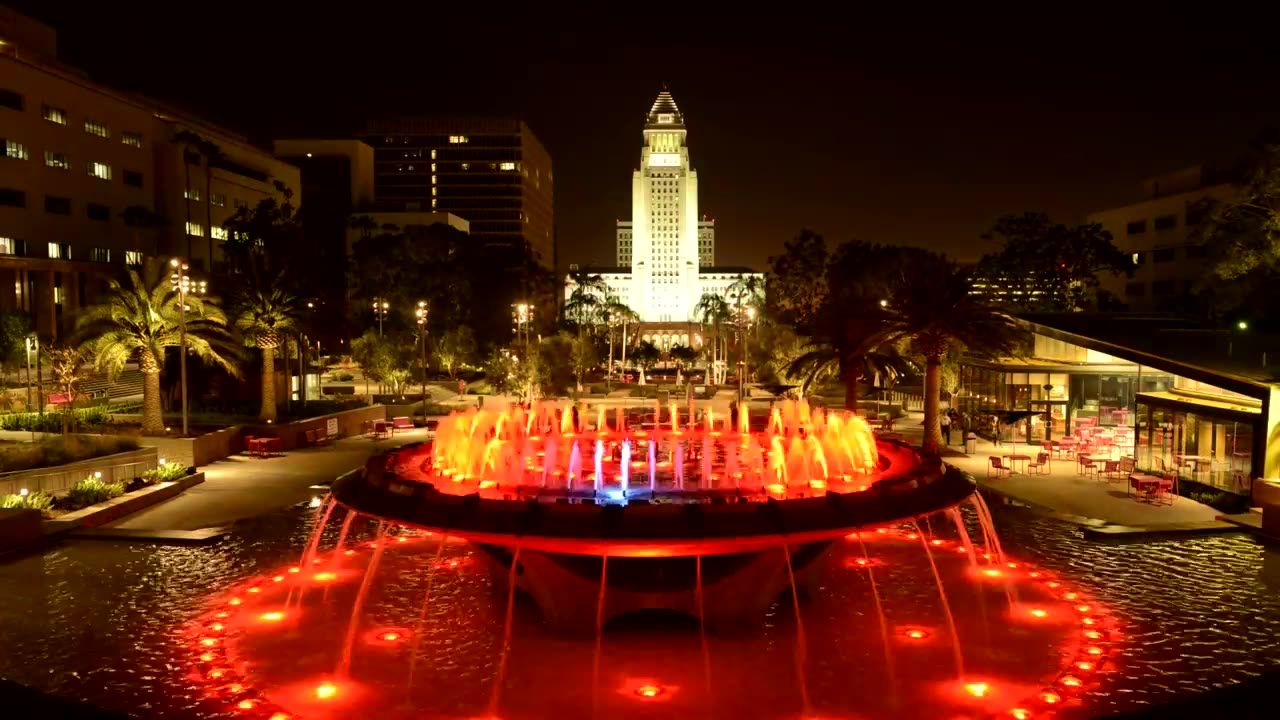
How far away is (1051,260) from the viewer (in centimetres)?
6519

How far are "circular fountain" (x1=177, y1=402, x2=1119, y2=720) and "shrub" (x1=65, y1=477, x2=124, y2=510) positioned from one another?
7748 mm

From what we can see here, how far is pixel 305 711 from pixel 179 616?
4627mm

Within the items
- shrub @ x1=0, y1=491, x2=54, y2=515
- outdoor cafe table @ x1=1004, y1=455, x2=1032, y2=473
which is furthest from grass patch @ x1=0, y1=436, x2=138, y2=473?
outdoor cafe table @ x1=1004, y1=455, x2=1032, y2=473

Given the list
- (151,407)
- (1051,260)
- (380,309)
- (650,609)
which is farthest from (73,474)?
(1051,260)

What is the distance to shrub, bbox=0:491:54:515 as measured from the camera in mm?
20219

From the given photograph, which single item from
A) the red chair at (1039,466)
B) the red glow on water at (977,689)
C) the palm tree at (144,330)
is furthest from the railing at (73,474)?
the red chair at (1039,466)

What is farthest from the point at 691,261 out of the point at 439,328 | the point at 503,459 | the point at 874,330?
the point at 503,459

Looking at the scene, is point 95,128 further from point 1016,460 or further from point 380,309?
point 1016,460

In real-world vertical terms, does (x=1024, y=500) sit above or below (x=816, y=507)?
below

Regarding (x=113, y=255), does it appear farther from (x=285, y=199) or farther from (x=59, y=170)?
(x=285, y=199)

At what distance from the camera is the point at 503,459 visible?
19.5 meters

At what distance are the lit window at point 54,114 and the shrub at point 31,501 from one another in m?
46.3

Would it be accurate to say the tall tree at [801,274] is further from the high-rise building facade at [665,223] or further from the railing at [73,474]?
the high-rise building facade at [665,223]

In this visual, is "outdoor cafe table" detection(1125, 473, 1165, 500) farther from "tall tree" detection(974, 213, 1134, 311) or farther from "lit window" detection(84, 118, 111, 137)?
"lit window" detection(84, 118, 111, 137)
